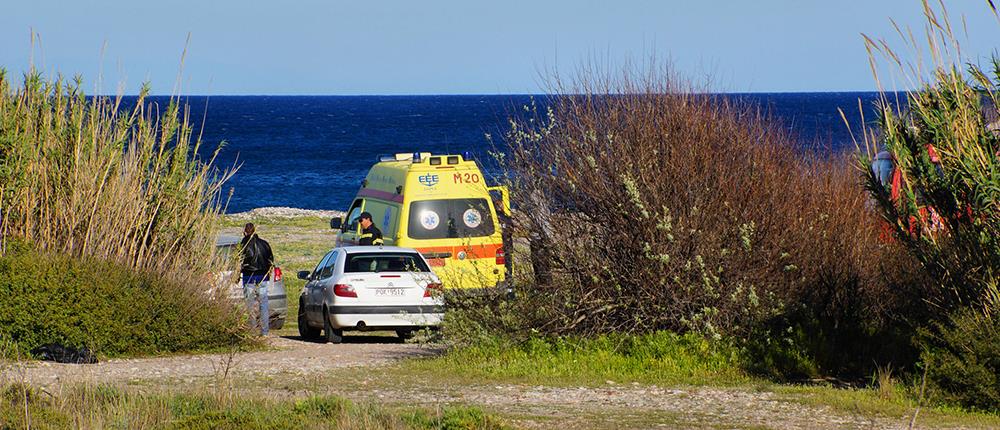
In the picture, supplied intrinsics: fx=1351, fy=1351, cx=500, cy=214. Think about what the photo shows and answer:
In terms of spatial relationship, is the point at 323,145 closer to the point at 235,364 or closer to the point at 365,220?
the point at 365,220

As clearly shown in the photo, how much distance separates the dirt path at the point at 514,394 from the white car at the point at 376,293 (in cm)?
159

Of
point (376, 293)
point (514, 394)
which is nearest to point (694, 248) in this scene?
point (514, 394)

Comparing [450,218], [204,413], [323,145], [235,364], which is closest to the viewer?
[204,413]

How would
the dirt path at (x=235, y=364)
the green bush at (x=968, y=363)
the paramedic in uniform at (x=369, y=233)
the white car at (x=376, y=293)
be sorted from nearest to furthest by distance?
the green bush at (x=968, y=363), the dirt path at (x=235, y=364), the white car at (x=376, y=293), the paramedic in uniform at (x=369, y=233)

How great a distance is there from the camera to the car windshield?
703 inches

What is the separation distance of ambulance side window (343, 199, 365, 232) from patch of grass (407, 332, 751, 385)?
22.0ft

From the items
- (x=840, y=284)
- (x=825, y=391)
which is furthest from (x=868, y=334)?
(x=825, y=391)

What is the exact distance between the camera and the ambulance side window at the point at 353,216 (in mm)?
21172

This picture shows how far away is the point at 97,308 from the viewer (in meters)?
15.2

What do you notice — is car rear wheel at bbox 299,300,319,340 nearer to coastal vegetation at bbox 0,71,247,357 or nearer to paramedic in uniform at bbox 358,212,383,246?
paramedic in uniform at bbox 358,212,383,246

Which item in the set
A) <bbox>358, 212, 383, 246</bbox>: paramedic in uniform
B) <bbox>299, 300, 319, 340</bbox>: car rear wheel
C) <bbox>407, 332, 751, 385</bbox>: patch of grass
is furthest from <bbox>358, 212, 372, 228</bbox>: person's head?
<bbox>407, 332, 751, 385</bbox>: patch of grass

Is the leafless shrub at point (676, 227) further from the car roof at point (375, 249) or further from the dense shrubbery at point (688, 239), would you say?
the car roof at point (375, 249)

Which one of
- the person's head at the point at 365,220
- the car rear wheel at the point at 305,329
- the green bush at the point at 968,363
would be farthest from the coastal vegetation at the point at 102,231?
the green bush at the point at 968,363

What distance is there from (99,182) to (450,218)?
16.6 ft
